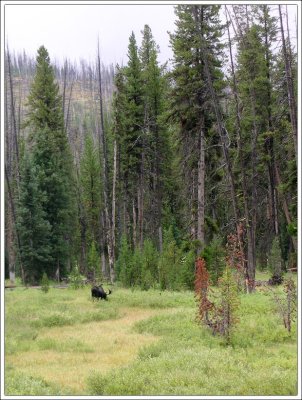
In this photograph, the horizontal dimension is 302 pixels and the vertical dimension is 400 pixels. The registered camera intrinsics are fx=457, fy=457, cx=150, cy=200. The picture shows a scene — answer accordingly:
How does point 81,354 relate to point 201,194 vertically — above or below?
below

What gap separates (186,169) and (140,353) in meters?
12.9

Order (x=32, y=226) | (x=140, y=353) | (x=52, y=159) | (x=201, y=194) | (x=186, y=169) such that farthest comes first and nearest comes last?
(x=52, y=159) → (x=32, y=226) → (x=186, y=169) → (x=201, y=194) → (x=140, y=353)

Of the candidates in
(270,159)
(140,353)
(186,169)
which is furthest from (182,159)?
(140,353)

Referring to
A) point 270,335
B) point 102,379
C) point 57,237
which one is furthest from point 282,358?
point 57,237

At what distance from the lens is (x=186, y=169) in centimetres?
2145

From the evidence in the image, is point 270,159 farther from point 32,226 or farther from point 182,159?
point 32,226

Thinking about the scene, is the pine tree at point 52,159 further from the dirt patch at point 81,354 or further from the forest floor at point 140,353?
the dirt patch at point 81,354

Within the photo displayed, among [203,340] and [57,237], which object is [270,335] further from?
[57,237]

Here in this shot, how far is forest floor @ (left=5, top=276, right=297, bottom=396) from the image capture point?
7438 mm

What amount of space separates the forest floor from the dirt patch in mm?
19

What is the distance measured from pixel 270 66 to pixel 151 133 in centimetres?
872

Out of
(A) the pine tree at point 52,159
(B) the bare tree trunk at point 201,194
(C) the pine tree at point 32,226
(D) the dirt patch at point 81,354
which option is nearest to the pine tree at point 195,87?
(B) the bare tree trunk at point 201,194

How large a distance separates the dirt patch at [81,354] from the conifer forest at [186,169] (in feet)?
7.33

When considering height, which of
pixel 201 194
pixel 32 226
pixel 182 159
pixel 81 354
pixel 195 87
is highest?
pixel 195 87
